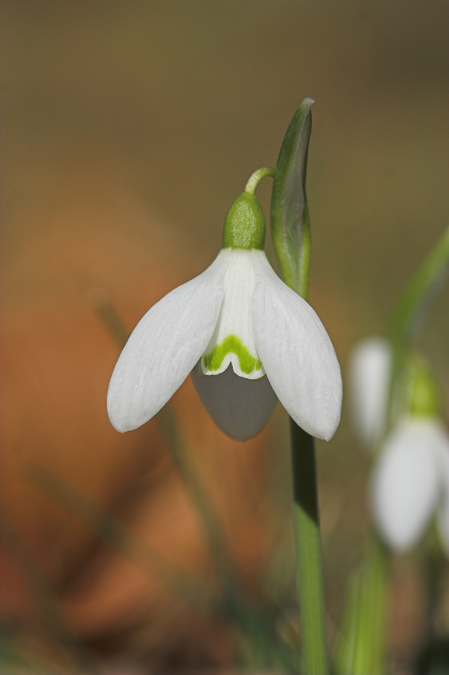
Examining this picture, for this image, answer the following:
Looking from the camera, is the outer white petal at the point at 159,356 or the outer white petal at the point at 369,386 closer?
the outer white petal at the point at 159,356

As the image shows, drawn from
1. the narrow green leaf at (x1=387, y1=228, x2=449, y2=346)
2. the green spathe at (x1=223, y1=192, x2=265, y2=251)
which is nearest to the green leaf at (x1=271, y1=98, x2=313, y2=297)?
the green spathe at (x1=223, y1=192, x2=265, y2=251)

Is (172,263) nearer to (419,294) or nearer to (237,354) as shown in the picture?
(419,294)

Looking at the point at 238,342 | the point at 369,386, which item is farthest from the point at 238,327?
the point at 369,386

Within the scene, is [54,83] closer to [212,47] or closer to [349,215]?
[212,47]

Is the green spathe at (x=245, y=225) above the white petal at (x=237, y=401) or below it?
above

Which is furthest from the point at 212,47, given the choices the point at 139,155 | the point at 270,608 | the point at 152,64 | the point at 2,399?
the point at 270,608

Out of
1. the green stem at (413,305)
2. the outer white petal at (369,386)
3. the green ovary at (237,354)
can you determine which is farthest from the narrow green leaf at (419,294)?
the green ovary at (237,354)

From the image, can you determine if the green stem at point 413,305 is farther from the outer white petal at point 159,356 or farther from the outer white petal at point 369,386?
the outer white petal at point 159,356

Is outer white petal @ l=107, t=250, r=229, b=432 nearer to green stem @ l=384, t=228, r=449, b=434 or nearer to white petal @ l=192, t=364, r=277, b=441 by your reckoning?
white petal @ l=192, t=364, r=277, b=441
